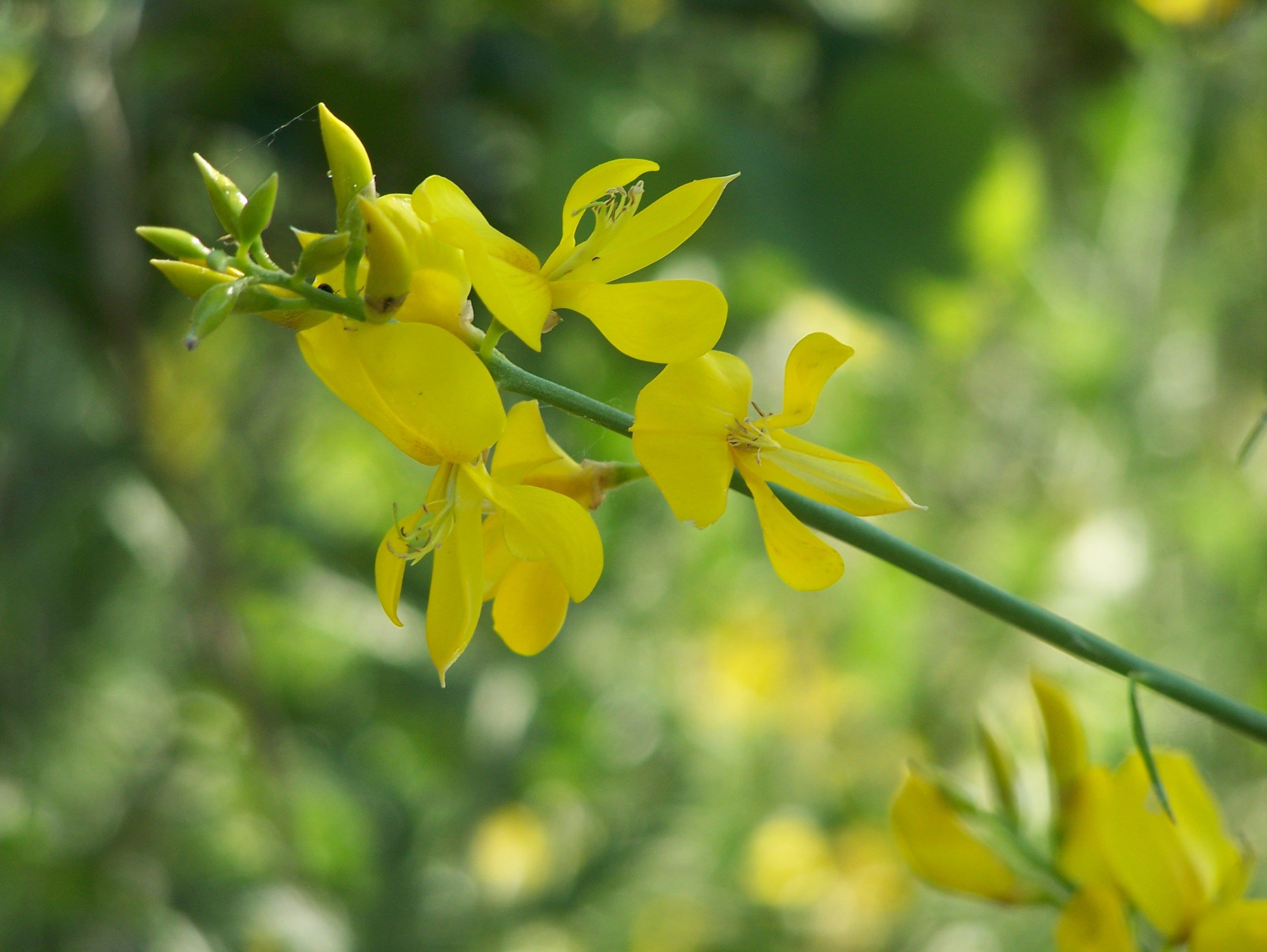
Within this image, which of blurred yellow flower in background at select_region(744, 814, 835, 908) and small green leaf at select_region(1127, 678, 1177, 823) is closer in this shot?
small green leaf at select_region(1127, 678, 1177, 823)

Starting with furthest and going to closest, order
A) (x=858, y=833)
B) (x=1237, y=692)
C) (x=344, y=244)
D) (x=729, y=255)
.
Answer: (x=858, y=833) < (x=1237, y=692) < (x=729, y=255) < (x=344, y=244)

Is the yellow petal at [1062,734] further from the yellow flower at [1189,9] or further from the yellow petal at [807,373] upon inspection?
the yellow flower at [1189,9]

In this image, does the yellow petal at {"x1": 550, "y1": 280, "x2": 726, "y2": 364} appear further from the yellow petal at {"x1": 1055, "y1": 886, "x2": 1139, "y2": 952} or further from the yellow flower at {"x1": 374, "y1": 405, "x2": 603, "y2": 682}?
the yellow petal at {"x1": 1055, "y1": 886, "x2": 1139, "y2": 952}

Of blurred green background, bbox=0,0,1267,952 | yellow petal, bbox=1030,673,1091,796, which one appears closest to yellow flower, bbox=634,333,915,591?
yellow petal, bbox=1030,673,1091,796

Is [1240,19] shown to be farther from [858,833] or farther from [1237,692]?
[858,833]

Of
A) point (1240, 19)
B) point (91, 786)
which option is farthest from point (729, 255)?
point (91, 786)

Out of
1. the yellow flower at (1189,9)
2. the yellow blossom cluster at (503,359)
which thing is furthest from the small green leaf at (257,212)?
the yellow flower at (1189,9)
